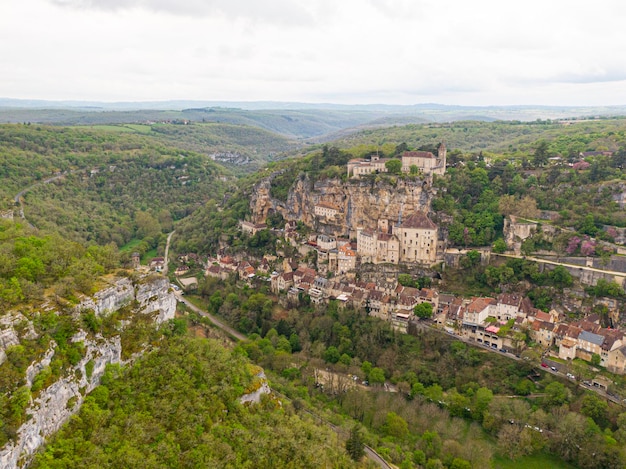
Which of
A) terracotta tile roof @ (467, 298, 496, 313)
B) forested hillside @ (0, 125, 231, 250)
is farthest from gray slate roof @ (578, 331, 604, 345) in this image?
forested hillside @ (0, 125, 231, 250)

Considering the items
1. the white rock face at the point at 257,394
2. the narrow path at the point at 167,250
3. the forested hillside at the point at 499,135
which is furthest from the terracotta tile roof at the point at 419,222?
the narrow path at the point at 167,250

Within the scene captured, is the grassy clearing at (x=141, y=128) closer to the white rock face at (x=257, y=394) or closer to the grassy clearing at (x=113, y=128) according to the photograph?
the grassy clearing at (x=113, y=128)

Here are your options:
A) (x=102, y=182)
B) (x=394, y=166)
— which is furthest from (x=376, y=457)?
(x=102, y=182)

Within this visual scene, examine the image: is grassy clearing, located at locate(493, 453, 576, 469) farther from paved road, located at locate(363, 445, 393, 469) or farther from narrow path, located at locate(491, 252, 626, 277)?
narrow path, located at locate(491, 252, 626, 277)

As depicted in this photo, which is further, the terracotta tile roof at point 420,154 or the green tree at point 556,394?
the terracotta tile roof at point 420,154

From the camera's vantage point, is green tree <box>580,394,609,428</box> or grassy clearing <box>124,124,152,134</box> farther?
grassy clearing <box>124,124,152,134</box>
